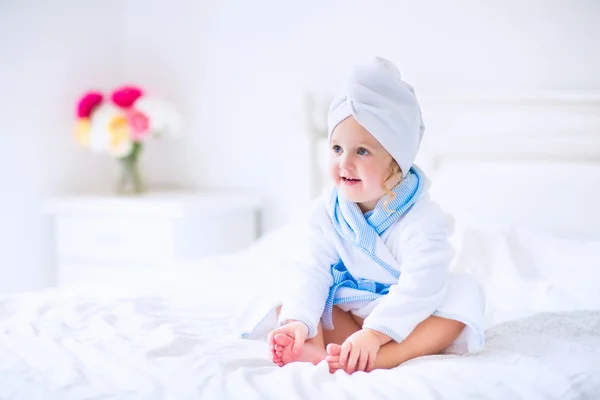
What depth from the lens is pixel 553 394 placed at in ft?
3.20

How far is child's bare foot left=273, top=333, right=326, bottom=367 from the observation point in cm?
117

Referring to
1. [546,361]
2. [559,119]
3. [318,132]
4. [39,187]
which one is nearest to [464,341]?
[546,361]

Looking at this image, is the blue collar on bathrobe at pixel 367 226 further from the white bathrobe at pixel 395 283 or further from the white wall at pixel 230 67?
the white wall at pixel 230 67

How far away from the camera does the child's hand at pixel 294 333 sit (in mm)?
1173

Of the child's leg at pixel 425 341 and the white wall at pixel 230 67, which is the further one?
the white wall at pixel 230 67

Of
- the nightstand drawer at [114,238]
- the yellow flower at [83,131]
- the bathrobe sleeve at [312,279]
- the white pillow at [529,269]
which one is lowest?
the nightstand drawer at [114,238]

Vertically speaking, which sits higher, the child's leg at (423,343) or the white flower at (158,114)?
the white flower at (158,114)

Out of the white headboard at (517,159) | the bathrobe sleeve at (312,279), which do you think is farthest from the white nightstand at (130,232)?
the bathrobe sleeve at (312,279)

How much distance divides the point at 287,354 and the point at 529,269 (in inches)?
32.7

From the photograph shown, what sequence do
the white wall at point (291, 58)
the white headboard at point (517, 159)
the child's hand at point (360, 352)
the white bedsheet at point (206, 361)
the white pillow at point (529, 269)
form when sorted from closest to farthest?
the white bedsheet at point (206, 361) → the child's hand at point (360, 352) → the white pillow at point (529, 269) → the white headboard at point (517, 159) → the white wall at point (291, 58)

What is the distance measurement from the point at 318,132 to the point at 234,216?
0.46 metres

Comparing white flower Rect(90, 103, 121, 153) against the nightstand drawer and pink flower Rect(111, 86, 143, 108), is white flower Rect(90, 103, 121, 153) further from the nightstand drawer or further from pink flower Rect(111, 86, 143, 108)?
the nightstand drawer

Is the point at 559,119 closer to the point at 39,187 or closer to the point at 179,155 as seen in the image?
the point at 179,155

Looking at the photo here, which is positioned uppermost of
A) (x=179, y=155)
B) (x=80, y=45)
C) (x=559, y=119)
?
(x=80, y=45)
